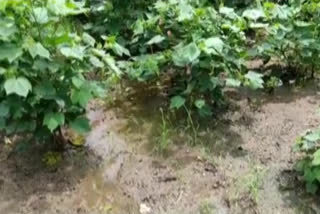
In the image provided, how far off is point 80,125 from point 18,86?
44 cm

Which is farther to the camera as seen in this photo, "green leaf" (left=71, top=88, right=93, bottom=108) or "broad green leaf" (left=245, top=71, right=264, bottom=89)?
"broad green leaf" (left=245, top=71, right=264, bottom=89)

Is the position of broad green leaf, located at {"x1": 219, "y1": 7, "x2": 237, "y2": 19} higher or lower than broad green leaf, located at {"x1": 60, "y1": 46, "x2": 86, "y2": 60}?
lower

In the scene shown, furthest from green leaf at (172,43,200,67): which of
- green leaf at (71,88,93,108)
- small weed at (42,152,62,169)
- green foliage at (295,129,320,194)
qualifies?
small weed at (42,152,62,169)

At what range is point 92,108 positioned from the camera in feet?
11.0

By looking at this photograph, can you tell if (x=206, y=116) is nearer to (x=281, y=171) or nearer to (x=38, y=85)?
(x=281, y=171)

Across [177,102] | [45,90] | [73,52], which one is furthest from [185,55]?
[45,90]

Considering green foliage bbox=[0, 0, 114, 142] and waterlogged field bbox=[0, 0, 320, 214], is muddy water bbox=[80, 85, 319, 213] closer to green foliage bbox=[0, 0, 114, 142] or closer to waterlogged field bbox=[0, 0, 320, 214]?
waterlogged field bbox=[0, 0, 320, 214]

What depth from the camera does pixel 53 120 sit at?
103 inches

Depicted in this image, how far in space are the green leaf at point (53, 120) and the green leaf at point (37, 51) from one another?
0.30 meters

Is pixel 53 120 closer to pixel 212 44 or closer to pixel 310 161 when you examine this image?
pixel 212 44

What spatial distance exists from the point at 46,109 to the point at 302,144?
1.27 m

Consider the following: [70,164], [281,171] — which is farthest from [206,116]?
[70,164]

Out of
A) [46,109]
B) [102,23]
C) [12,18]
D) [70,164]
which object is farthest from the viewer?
[102,23]

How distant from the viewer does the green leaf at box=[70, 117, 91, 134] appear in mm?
2736
